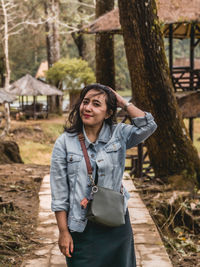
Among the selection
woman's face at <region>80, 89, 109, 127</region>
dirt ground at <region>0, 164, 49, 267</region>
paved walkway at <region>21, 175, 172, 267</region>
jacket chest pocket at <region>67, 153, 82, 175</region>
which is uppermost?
woman's face at <region>80, 89, 109, 127</region>

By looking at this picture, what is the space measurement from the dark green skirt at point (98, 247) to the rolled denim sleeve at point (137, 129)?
1.93ft

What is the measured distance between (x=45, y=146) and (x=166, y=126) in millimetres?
13520

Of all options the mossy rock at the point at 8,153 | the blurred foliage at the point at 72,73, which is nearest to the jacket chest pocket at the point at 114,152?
the mossy rock at the point at 8,153

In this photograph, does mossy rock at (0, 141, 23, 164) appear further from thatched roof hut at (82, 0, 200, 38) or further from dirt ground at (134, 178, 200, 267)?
dirt ground at (134, 178, 200, 267)

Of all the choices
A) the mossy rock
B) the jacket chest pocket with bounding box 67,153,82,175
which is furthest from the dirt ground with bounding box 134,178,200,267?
the mossy rock

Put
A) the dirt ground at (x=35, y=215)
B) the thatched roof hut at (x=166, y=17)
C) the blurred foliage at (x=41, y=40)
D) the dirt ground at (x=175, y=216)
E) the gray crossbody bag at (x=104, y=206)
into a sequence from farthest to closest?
the blurred foliage at (x=41, y=40)
the thatched roof hut at (x=166, y=17)
the dirt ground at (x=175, y=216)
the dirt ground at (x=35, y=215)
the gray crossbody bag at (x=104, y=206)

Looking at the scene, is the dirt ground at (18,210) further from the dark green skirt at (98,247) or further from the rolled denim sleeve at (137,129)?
the rolled denim sleeve at (137,129)

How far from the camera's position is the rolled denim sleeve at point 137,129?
271cm

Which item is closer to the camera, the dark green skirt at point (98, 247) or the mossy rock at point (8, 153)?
the dark green skirt at point (98, 247)

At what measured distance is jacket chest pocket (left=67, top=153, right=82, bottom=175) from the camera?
2.52 meters

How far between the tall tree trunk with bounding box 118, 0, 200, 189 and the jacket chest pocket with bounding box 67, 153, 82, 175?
3.87 m

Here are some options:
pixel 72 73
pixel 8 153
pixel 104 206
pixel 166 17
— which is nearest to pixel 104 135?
pixel 104 206

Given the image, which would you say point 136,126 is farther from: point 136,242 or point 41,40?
point 41,40

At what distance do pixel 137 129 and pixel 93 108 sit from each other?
0.34m
